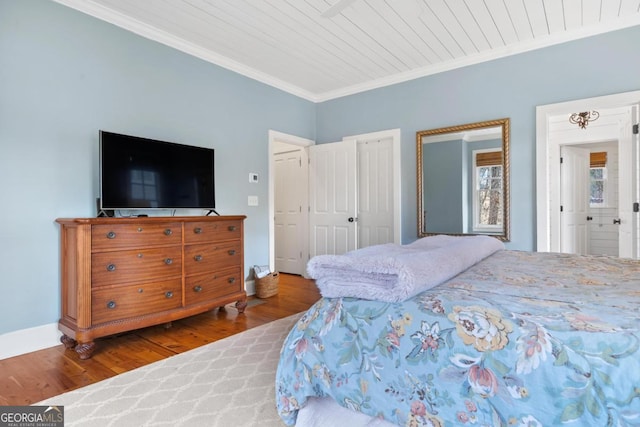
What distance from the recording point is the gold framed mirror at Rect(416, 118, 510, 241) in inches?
142

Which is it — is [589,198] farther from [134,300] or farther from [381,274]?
[134,300]

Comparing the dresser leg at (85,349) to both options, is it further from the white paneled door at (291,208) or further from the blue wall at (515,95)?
the blue wall at (515,95)

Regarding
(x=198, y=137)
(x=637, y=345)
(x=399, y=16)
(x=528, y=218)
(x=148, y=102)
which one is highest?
(x=399, y=16)

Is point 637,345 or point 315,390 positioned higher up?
point 637,345

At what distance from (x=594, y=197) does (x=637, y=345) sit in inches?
253

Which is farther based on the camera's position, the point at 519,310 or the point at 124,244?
the point at 124,244

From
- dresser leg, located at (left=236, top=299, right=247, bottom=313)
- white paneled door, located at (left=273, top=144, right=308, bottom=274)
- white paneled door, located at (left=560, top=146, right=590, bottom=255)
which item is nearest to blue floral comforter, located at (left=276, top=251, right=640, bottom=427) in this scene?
dresser leg, located at (left=236, top=299, right=247, bottom=313)

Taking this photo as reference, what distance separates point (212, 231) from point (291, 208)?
232 centimetres

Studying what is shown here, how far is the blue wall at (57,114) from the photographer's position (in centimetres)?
237

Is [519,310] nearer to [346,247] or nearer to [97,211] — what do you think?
[97,211]

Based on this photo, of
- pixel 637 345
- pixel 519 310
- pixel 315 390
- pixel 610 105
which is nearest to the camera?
pixel 637 345

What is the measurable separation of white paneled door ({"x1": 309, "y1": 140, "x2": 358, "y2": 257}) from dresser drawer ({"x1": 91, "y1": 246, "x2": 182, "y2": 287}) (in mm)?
2338

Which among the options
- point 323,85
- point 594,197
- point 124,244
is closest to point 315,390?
point 124,244

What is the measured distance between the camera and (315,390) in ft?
4.02
